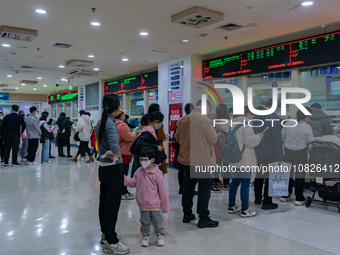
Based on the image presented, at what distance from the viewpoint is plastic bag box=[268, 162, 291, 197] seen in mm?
4363

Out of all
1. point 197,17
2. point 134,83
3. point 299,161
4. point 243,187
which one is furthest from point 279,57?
point 134,83

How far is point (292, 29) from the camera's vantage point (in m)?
5.77

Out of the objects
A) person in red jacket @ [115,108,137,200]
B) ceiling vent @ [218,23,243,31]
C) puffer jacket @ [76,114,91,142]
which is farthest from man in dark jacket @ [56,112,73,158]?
ceiling vent @ [218,23,243,31]

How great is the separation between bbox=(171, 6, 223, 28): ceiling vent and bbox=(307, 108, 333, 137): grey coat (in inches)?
84.1

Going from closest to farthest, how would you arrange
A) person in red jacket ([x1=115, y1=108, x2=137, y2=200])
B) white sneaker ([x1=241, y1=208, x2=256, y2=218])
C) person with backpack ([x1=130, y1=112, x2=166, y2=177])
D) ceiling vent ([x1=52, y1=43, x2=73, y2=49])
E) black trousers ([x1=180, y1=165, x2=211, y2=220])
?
person with backpack ([x1=130, y1=112, x2=166, y2=177]) → black trousers ([x1=180, y1=165, x2=211, y2=220]) → white sneaker ([x1=241, y1=208, x2=256, y2=218]) → person in red jacket ([x1=115, y1=108, x2=137, y2=200]) → ceiling vent ([x1=52, y1=43, x2=73, y2=49])

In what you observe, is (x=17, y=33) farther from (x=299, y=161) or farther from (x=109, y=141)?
(x=299, y=161)

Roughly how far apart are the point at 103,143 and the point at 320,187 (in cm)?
332

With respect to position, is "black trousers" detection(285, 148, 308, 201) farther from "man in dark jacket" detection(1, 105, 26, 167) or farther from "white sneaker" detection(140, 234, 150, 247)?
"man in dark jacket" detection(1, 105, 26, 167)

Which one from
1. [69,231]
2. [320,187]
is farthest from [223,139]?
[69,231]

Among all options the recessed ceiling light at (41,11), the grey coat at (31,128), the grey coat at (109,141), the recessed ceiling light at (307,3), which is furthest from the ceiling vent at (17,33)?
the recessed ceiling light at (307,3)

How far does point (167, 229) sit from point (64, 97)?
1457cm

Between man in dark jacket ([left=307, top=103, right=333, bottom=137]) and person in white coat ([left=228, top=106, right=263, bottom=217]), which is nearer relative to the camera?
person in white coat ([left=228, top=106, right=263, bottom=217])

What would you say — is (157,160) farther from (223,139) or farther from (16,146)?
(16,146)

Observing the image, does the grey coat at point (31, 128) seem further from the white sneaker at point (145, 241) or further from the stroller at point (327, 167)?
the stroller at point (327, 167)
